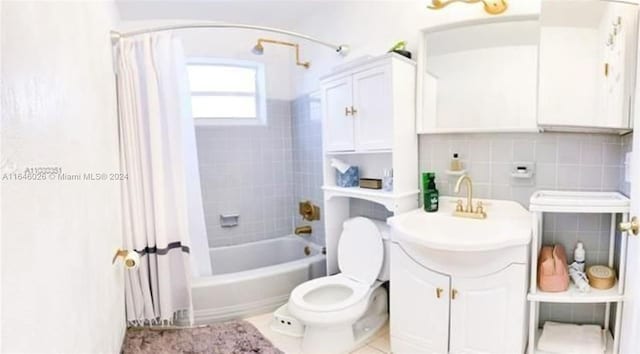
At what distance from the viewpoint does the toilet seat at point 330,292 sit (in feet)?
6.53

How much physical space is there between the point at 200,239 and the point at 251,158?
1194 millimetres

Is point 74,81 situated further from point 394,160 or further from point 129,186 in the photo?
point 394,160

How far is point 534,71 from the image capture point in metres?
1.74

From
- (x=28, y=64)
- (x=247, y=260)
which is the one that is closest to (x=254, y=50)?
(x=247, y=260)

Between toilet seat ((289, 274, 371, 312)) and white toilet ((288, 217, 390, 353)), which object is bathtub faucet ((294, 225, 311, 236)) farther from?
toilet seat ((289, 274, 371, 312))

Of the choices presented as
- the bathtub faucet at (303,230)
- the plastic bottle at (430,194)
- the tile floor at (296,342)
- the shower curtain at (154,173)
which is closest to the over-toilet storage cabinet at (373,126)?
the plastic bottle at (430,194)

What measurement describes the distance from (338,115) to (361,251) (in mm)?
928

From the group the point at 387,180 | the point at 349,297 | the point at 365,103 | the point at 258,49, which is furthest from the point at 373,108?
the point at 258,49

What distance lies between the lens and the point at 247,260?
10.5 ft

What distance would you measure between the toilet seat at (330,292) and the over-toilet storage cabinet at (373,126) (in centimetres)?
32

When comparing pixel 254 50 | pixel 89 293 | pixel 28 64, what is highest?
pixel 254 50

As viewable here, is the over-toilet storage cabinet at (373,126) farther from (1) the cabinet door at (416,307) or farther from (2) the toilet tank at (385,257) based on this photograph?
(1) the cabinet door at (416,307)

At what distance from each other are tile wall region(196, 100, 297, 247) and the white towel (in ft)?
7.50

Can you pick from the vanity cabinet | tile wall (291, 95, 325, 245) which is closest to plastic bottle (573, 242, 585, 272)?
the vanity cabinet
